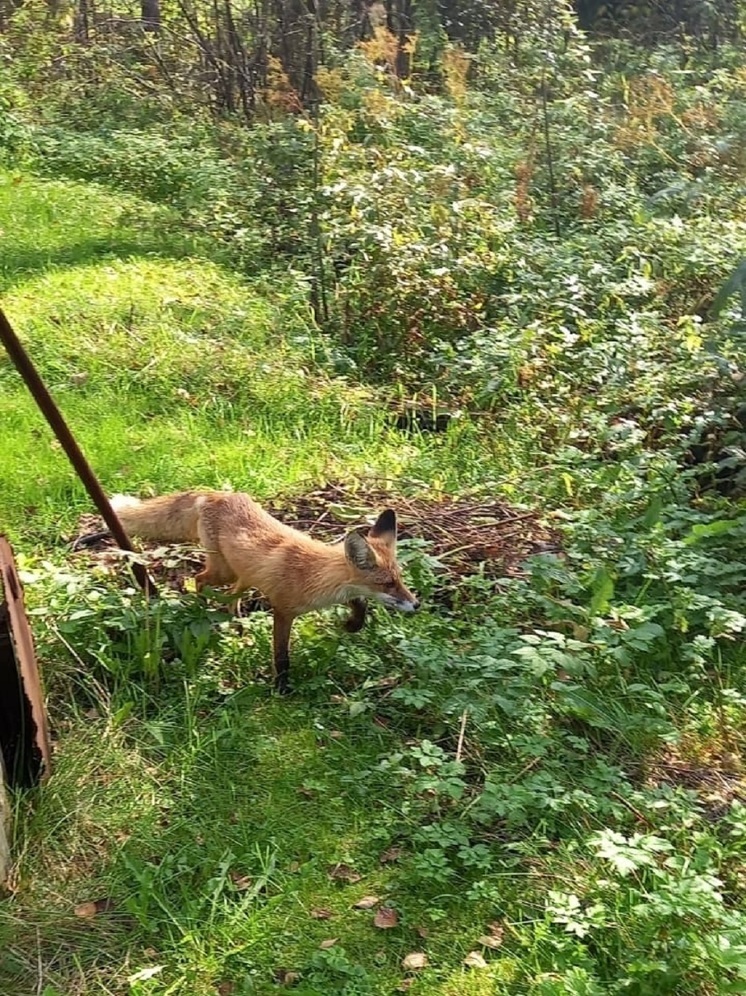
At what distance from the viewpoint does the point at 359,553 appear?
13.0ft

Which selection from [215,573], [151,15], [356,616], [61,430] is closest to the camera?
[61,430]

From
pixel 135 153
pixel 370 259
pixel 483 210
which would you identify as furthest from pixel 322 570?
pixel 135 153

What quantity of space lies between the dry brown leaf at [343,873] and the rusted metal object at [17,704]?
1050 mm

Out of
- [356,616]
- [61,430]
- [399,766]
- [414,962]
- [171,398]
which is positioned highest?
[61,430]

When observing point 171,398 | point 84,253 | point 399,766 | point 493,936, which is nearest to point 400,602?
point 399,766

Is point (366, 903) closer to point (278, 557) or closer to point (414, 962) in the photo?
point (414, 962)

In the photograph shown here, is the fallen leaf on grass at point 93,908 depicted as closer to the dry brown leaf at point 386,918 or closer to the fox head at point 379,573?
the dry brown leaf at point 386,918

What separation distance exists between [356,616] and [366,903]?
Answer: 1417mm

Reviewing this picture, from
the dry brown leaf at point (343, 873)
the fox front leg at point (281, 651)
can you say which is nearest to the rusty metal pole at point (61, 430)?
the fox front leg at point (281, 651)

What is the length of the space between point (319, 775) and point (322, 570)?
87 cm

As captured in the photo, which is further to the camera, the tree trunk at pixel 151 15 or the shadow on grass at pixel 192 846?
the tree trunk at pixel 151 15

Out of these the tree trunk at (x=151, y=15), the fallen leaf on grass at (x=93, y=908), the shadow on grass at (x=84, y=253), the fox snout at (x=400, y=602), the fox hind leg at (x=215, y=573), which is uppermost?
the tree trunk at (x=151, y=15)

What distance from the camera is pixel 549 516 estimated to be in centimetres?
519

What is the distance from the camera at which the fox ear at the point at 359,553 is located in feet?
12.8
